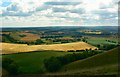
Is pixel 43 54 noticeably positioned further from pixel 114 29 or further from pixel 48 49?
pixel 114 29

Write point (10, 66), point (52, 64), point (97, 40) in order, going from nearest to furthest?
point (10, 66) → point (52, 64) → point (97, 40)

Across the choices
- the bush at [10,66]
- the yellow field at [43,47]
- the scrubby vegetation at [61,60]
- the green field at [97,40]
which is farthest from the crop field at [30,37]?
the green field at [97,40]

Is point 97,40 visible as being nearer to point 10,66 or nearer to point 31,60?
point 31,60

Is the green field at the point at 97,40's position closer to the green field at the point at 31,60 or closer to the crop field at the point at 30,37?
the green field at the point at 31,60

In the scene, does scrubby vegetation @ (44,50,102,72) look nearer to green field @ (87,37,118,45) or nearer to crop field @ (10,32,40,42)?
green field @ (87,37,118,45)

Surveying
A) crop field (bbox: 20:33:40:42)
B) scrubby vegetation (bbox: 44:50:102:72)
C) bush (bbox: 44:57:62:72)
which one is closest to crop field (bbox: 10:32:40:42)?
crop field (bbox: 20:33:40:42)

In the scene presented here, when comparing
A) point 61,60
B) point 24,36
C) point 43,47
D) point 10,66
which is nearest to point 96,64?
point 61,60

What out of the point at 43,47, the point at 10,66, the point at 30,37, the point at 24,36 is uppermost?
the point at 24,36
